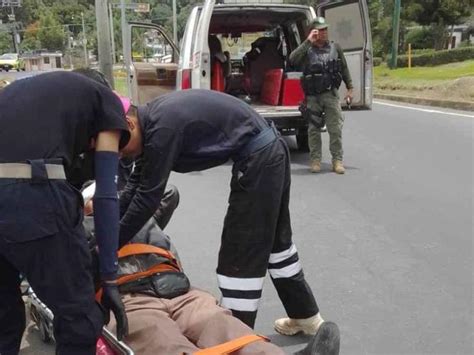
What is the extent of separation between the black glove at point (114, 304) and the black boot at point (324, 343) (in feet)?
2.47

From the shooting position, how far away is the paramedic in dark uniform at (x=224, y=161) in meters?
2.58

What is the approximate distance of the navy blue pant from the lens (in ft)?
6.48

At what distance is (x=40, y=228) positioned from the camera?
6.47ft

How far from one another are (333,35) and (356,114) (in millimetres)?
4412

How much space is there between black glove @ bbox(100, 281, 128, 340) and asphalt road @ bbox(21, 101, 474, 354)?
106 centimetres

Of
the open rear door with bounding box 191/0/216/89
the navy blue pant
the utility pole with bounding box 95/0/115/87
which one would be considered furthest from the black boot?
the utility pole with bounding box 95/0/115/87

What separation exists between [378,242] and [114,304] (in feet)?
9.33

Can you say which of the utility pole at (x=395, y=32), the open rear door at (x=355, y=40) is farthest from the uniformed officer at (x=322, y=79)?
the utility pole at (x=395, y=32)

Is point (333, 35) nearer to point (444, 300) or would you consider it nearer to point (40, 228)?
point (444, 300)

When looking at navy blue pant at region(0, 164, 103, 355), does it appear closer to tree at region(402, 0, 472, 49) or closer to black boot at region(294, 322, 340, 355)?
black boot at region(294, 322, 340, 355)

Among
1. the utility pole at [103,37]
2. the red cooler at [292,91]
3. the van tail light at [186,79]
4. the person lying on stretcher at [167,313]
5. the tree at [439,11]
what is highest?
the tree at [439,11]

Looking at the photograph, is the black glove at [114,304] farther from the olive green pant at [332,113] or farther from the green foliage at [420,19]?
the green foliage at [420,19]

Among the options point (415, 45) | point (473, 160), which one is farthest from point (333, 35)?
point (415, 45)

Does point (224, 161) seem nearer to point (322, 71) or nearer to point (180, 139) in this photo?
point (180, 139)
